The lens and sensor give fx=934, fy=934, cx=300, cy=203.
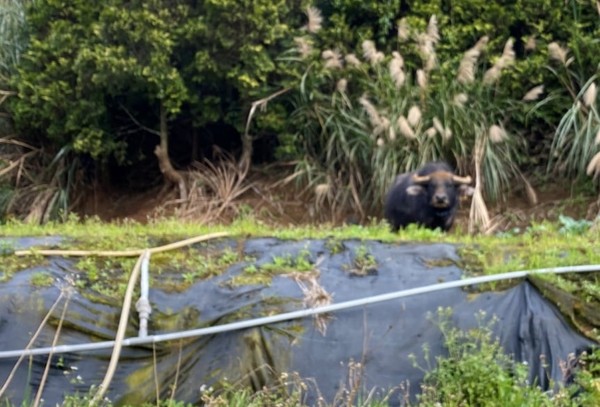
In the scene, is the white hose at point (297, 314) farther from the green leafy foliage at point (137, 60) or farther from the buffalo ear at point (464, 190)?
the green leafy foliage at point (137, 60)

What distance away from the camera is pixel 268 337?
6520 mm

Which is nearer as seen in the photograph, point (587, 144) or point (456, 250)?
point (456, 250)

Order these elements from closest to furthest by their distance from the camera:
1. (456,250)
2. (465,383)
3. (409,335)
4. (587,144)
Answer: (465,383) < (409,335) < (456,250) < (587,144)

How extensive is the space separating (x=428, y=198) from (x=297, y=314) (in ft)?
13.3

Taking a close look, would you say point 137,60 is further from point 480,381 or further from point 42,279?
point 480,381

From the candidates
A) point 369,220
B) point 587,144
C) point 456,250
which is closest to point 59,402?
point 456,250

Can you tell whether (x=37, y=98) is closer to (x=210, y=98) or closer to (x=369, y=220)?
(x=210, y=98)

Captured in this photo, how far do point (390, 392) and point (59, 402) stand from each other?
7.31 feet

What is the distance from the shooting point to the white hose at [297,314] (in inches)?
251

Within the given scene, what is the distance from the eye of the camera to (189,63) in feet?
41.5

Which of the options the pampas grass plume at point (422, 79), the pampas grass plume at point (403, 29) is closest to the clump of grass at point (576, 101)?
the pampas grass plume at point (422, 79)

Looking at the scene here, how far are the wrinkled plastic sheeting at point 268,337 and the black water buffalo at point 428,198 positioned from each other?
128 inches

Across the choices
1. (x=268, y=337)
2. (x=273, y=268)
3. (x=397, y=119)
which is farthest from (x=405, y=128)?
(x=268, y=337)

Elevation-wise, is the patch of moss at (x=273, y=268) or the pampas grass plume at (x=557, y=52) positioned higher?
the pampas grass plume at (x=557, y=52)
